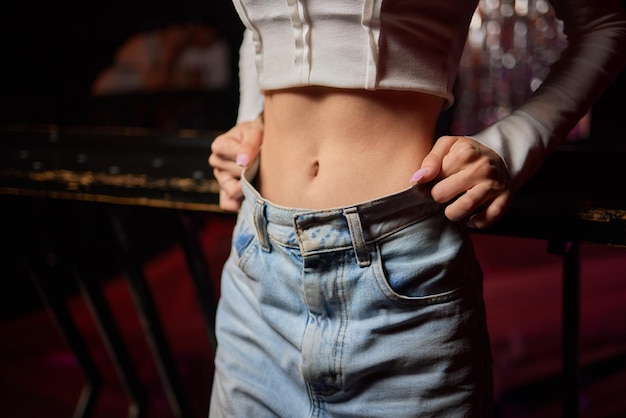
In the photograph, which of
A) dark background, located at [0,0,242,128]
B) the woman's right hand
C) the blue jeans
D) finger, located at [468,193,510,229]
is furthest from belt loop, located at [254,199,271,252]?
dark background, located at [0,0,242,128]

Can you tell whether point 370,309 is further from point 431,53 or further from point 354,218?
point 431,53

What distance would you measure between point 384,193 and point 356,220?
6 cm

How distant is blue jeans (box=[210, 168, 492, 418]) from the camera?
594 mm

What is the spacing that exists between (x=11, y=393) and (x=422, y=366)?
174 cm

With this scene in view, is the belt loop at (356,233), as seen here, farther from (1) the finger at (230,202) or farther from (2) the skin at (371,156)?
(1) the finger at (230,202)

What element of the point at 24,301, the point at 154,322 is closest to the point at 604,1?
the point at 154,322

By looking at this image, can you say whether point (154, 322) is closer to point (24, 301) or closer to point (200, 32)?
point (24, 301)

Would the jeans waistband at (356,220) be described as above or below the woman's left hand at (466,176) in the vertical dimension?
below

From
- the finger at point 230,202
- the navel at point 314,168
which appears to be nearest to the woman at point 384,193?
the navel at point 314,168

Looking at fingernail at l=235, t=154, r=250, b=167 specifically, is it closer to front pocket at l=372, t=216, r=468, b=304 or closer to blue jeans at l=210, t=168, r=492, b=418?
blue jeans at l=210, t=168, r=492, b=418

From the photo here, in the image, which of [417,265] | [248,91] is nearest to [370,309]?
[417,265]

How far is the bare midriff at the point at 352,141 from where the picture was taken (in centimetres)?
63

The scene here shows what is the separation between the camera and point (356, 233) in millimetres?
588

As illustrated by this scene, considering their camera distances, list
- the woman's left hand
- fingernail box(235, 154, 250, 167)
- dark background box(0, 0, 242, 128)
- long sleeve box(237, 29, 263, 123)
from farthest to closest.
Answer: dark background box(0, 0, 242, 128) < long sleeve box(237, 29, 263, 123) < fingernail box(235, 154, 250, 167) < the woman's left hand
